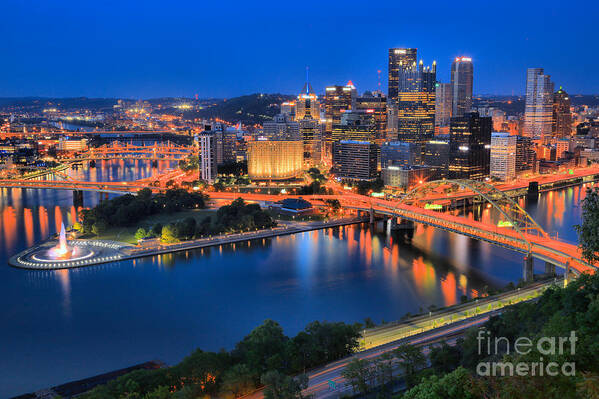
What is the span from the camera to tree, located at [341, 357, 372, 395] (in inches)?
291

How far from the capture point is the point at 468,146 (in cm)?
3375

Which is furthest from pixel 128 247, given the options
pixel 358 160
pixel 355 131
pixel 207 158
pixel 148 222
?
pixel 355 131

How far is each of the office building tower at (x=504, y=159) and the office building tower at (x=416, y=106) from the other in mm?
6870

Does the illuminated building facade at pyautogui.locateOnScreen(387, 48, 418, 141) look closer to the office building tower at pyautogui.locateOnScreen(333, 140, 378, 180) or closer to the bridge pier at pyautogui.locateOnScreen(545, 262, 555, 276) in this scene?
the office building tower at pyautogui.locateOnScreen(333, 140, 378, 180)

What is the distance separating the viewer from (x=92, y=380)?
875cm

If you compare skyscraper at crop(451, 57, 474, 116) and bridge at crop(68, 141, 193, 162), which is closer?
bridge at crop(68, 141, 193, 162)

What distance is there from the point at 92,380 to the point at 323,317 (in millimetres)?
4824

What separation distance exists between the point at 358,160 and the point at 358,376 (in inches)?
1072

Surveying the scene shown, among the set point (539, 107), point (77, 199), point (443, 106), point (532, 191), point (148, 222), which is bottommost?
point (148, 222)

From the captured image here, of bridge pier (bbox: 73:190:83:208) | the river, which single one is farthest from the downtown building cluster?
the river

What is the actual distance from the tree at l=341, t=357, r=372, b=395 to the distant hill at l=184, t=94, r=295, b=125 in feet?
213

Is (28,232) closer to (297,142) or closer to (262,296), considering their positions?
(262,296)

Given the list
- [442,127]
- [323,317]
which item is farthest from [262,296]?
[442,127]

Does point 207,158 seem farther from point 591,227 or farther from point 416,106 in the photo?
point 591,227
